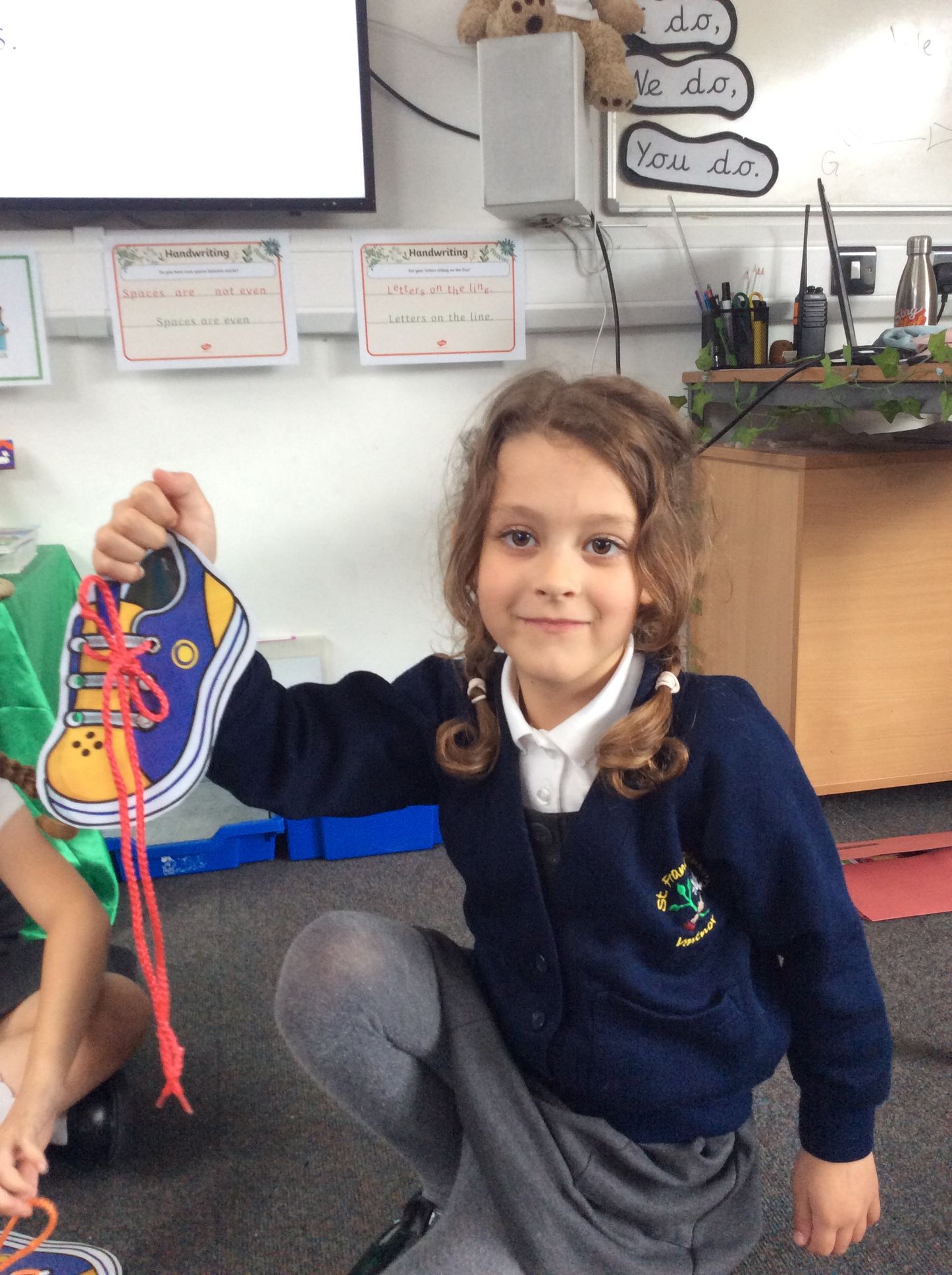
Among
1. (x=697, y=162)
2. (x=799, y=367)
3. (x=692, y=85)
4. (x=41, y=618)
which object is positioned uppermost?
(x=692, y=85)

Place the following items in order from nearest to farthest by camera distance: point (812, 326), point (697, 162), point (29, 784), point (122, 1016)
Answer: point (29, 784) → point (122, 1016) → point (812, 326) → point (697, 162)

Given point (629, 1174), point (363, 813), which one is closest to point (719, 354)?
point (363, 813)

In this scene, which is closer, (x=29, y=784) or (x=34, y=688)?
(x=29, y=784)

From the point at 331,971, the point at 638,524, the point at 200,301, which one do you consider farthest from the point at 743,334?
the point at 331,971

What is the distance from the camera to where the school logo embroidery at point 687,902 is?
1.94 feet

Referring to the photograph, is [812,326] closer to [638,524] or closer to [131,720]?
[638,524]

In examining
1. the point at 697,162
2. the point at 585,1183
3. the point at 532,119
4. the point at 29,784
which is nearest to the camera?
the point at 585,1183

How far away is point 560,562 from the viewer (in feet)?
1.90

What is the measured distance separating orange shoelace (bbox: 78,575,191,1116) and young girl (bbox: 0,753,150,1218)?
196 mm

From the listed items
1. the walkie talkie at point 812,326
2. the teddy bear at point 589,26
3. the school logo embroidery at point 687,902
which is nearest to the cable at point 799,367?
the walkie talkie at point 812,326

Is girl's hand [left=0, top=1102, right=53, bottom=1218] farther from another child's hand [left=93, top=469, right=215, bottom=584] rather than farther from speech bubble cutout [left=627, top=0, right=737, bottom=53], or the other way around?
speech bubble cutout [left=627, top=0, right=737, bottom=53]

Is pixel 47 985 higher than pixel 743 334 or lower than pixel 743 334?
lower

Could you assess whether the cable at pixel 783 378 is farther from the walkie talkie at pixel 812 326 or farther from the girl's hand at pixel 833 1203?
the girl's hand at pixel 833 1203

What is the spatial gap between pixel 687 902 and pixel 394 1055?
0.75ft
